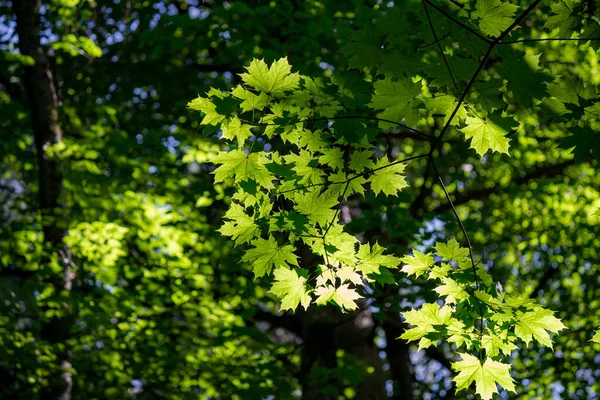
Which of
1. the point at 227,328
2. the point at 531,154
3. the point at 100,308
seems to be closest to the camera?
the point at 227,328

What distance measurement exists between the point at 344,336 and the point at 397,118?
4765 mm

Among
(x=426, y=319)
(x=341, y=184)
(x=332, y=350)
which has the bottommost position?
(x=426, y=319)

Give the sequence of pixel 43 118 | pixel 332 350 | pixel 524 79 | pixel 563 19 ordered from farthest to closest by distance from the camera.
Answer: pixel 43 118 → pixel 332 350 → pixel 563 19 → pixel 524 79

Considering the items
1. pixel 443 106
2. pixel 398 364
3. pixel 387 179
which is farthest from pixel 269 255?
pixel 398 364

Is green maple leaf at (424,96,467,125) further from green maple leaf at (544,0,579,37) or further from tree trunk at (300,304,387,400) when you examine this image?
tree trunk at (300,304,387,400)

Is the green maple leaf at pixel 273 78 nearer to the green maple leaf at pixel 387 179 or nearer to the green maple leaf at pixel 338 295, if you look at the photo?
the green maple leaf at pixel 387 179

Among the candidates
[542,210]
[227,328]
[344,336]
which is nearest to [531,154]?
[542,210]

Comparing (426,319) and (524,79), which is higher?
(524,79)

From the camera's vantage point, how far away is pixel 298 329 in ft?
26.0

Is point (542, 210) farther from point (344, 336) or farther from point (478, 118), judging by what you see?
point (478, 118)

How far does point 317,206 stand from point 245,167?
0.37 meters

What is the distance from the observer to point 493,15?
2578mm

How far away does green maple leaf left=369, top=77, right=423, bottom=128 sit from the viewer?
2.39 meters

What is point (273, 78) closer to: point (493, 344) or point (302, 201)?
point (302, 201)
